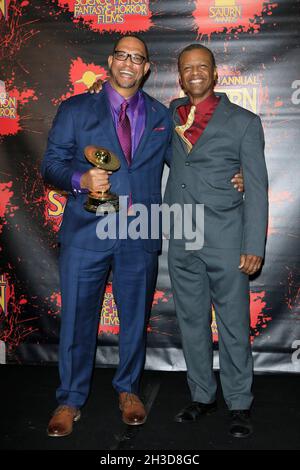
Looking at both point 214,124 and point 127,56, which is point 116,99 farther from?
point 214,124

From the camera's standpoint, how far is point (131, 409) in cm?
271

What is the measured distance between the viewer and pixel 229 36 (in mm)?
3291

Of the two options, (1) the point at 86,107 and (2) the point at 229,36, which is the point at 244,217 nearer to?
(1) the point at 86,107

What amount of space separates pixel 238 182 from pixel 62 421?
4.77 ft

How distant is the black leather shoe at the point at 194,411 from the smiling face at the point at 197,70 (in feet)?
5.26

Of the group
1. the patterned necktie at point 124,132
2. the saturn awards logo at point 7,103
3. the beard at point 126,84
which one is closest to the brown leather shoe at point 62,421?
the patterned necktie at point 124,132

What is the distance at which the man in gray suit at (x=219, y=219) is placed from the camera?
258 cm

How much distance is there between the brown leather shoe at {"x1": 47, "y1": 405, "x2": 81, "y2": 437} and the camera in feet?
8.30

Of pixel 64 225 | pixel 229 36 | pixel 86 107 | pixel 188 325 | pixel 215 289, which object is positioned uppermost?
pixel 229 36

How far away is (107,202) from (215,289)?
736mm

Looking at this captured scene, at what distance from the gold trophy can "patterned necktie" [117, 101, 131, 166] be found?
0.59 feet

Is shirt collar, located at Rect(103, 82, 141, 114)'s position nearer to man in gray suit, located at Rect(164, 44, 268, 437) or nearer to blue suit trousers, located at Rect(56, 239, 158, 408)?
man in gray suit, located at Rect(164, 44, 268, 437)

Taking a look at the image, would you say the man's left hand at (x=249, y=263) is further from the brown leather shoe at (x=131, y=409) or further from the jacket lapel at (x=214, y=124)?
the brown leather shoe at (x=131, y=409)
